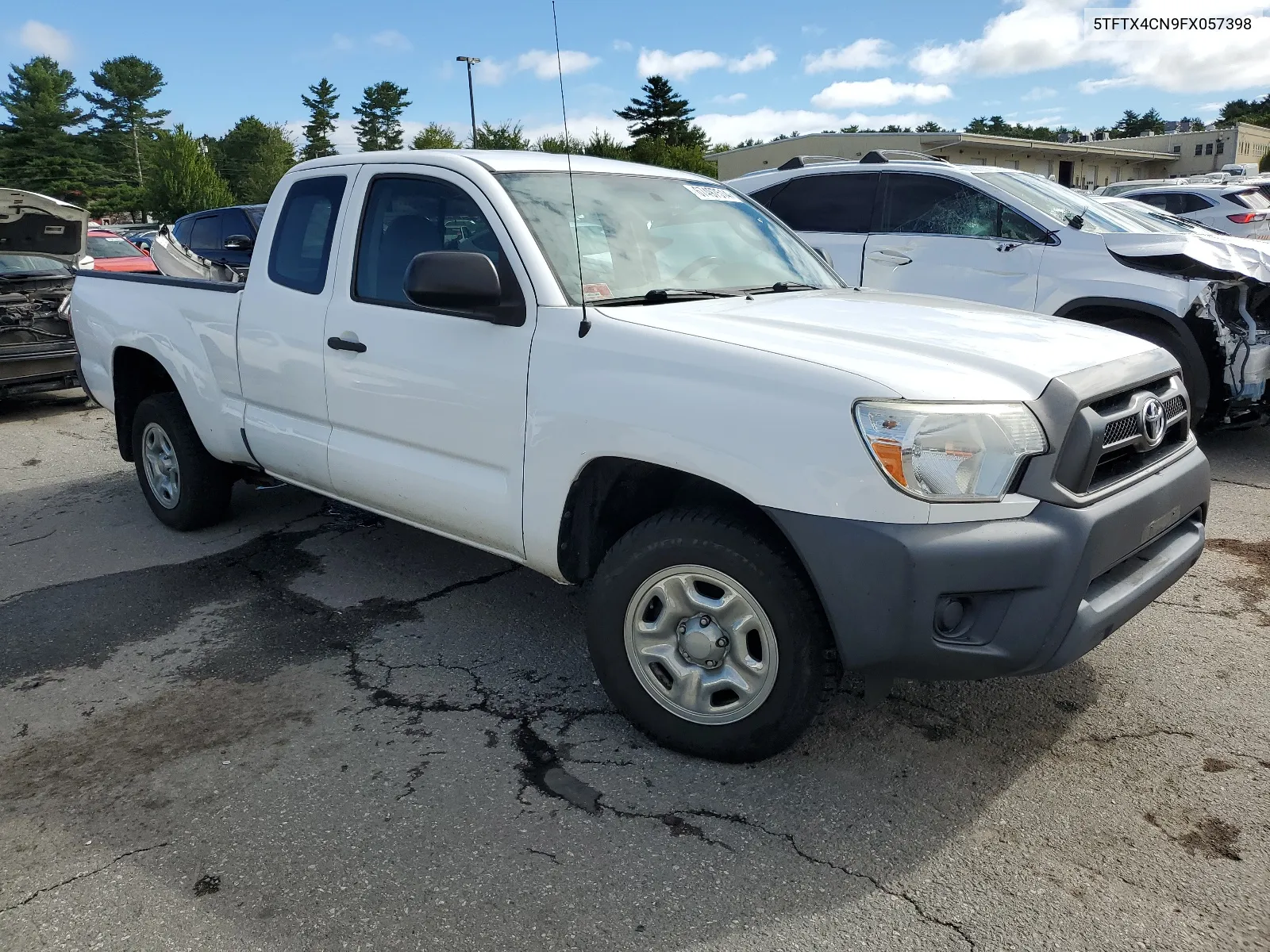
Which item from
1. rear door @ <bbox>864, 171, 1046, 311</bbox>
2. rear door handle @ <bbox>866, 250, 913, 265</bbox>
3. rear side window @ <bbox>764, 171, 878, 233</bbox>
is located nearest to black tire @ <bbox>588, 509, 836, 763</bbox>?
rear door handle @ <bbox>866, 250, 913, 265</bbox>

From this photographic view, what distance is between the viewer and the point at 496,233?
3.52 meters

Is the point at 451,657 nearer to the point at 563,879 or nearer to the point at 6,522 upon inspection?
the point at 563,879

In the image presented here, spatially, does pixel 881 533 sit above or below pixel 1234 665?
above

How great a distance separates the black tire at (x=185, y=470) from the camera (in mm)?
5234

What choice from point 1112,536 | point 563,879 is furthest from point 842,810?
point 1112,536

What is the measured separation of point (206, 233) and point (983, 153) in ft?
127

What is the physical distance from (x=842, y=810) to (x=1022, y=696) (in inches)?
39.3

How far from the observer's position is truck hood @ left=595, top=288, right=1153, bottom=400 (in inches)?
105

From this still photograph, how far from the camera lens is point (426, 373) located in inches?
143

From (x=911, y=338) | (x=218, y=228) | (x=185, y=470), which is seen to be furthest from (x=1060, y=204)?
(x=218, y=228)

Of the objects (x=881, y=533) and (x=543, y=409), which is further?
(x=543, y=409)

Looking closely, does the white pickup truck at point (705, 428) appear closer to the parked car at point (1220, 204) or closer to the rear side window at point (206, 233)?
the rear side window at point (206, 233)

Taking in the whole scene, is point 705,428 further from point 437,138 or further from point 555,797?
point 437,138

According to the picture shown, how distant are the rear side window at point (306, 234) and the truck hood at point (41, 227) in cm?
620
